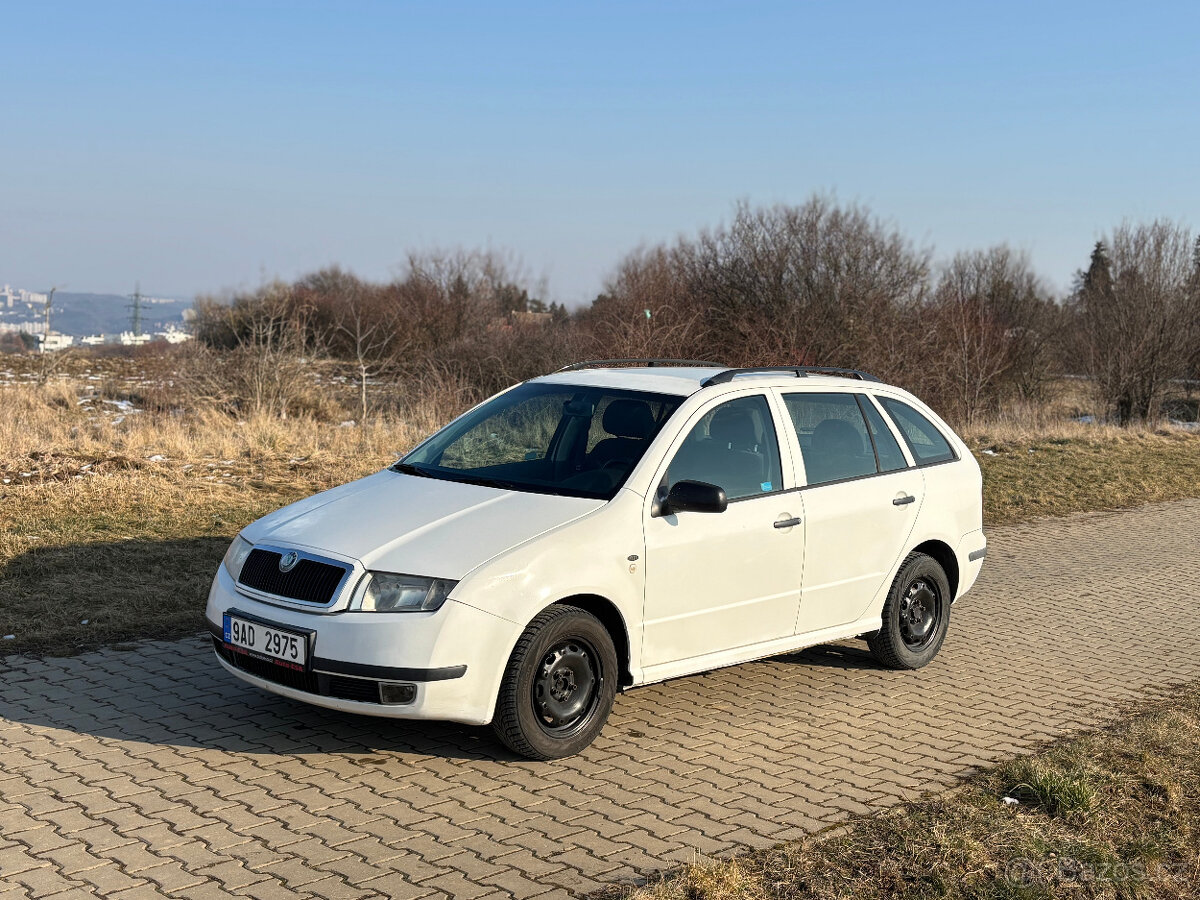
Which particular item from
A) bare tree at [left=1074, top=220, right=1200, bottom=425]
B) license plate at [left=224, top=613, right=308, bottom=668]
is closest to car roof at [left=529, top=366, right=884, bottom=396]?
license plate at [left=224, top=613, right=308, bottom=668]

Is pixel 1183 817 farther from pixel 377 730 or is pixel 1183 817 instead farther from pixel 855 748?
pixel 377 730

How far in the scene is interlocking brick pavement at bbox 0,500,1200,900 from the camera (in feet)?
13.8

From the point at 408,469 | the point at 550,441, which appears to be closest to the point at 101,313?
the point at 408,469

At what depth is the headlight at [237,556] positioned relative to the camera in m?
5.60

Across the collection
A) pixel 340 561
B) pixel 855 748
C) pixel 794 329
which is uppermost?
pixel 794 329

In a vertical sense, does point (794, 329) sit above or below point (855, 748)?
above

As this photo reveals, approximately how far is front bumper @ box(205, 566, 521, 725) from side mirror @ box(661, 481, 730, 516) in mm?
1101

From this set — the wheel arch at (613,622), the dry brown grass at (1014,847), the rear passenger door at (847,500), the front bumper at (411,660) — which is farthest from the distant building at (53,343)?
the dry brown grass at (1014,847)

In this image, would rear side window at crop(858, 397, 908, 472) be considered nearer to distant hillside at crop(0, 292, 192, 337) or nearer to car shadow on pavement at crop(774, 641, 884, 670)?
car shadow on pavement at crop(774, 641, 884, 670)

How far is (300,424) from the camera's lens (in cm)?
1731

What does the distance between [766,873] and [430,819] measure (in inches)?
53.9

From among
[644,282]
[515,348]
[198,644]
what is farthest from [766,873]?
[644,282]

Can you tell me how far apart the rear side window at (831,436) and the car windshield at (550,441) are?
2.91ft

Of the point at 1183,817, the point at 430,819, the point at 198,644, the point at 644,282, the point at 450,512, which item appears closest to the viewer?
A: the point at 430,819
